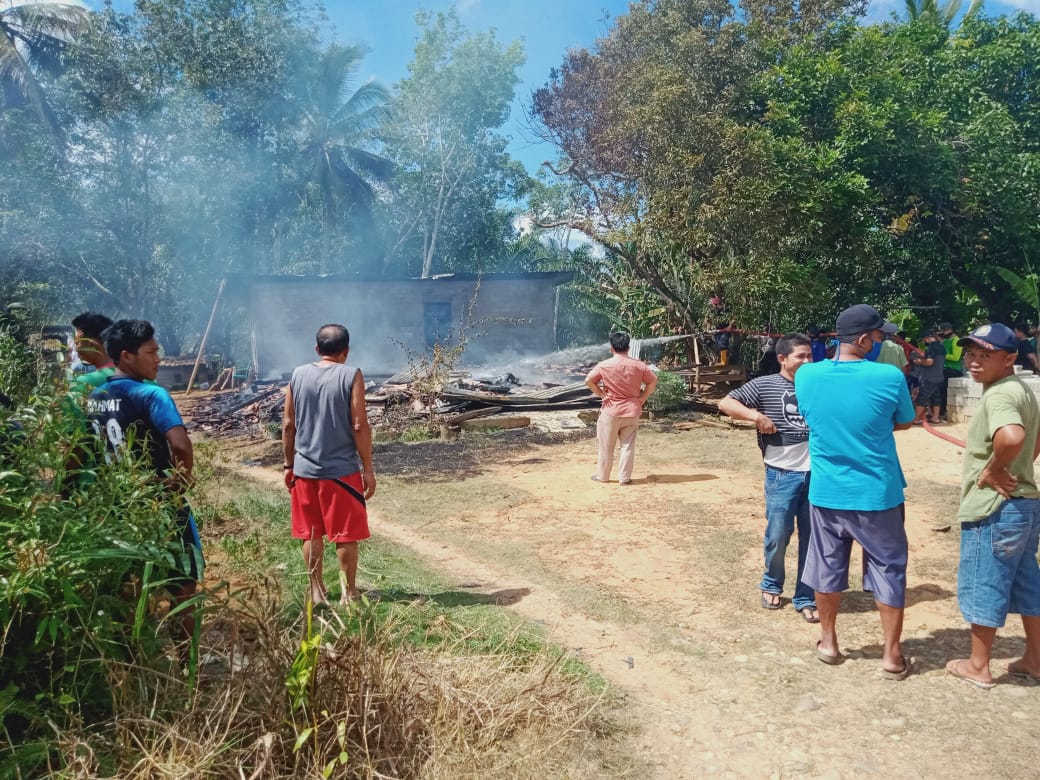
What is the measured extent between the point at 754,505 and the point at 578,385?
7.10 meters

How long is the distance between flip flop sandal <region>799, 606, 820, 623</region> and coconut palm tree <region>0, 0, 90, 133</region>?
73.8 feet

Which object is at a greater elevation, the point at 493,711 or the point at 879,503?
the point at 879,503

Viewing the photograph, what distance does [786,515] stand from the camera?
4395mm

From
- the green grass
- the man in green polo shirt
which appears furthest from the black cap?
the man in green polo shirt

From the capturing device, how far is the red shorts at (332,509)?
419 cm

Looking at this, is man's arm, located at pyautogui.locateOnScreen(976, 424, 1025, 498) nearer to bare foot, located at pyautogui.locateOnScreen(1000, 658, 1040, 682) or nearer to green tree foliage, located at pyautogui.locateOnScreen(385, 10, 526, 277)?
bare foot, located at pyautogui.locateOnScreen(1000, 658, 1040, 682)

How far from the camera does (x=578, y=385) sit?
14.1 metres

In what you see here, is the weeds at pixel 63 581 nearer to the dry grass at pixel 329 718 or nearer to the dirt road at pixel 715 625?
the dry grass at pixel 329 718

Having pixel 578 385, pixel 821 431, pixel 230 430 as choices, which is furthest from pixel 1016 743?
pixel 230 430

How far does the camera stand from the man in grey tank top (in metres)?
4.16

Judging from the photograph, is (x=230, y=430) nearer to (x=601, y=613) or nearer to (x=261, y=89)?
(x=601, y=613)

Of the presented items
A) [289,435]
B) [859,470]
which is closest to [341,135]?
[289,435]

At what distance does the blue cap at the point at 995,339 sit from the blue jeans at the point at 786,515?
125 centimetres

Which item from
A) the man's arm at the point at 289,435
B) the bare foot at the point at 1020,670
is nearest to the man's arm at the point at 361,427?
the man's arm at the point at 289,435
